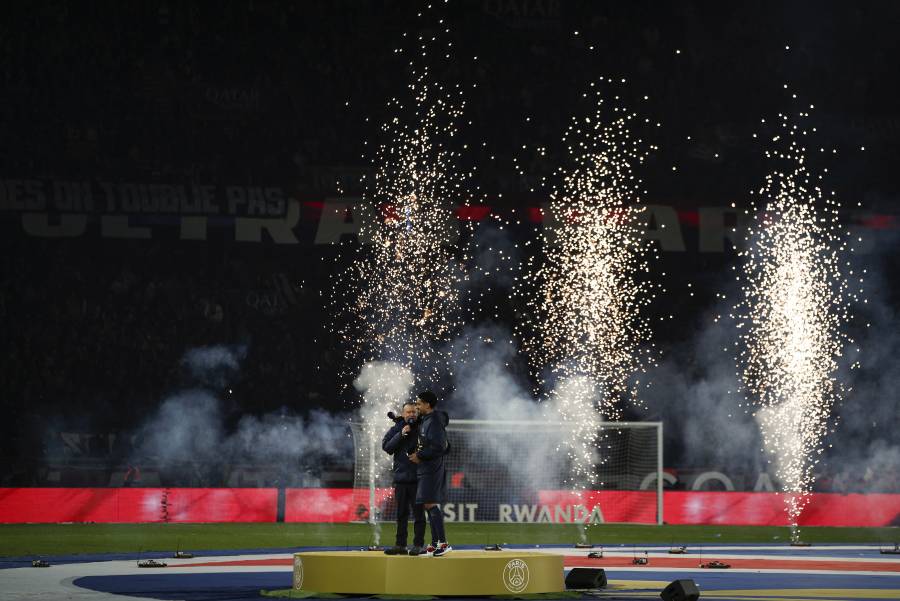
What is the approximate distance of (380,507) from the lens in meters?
32.3

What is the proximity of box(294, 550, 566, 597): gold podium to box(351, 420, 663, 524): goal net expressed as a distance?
19777 millimetres

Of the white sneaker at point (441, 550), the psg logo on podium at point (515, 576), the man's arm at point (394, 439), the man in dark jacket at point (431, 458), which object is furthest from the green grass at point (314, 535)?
the psg logo on podium at point (515, 576)

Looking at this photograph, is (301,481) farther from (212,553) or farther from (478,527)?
(212,553)

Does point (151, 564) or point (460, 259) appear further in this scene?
point (460, 259)

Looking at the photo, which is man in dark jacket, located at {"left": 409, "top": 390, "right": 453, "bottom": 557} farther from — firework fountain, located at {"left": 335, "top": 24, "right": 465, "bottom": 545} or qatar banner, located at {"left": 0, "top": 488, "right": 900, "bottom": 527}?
firework fountain, located at {"left": 335, "top": 24, "right": 465, "bottom": 545}

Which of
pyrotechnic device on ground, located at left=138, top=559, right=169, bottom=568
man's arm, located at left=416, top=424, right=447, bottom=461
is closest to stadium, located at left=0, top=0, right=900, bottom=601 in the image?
pyrotechnic device on ground, located at left=138, top=559, right=169, bottom=568

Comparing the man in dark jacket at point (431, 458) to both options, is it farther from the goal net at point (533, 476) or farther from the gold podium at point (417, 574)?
the goal net at point (533, 476)

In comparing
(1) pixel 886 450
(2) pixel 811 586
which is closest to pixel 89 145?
(1) pixel 886 450

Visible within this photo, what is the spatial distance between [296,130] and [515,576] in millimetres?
34460

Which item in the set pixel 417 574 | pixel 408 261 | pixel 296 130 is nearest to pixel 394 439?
pixel 417 574

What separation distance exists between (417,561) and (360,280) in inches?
1249

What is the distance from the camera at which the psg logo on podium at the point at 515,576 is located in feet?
39.5

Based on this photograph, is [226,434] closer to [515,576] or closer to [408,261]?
[408,261]

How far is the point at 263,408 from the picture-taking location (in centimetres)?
3956
